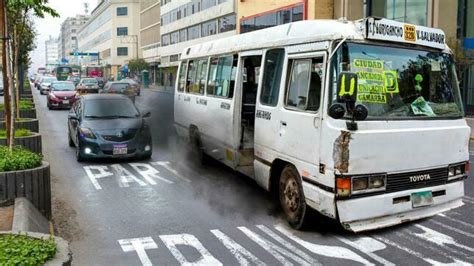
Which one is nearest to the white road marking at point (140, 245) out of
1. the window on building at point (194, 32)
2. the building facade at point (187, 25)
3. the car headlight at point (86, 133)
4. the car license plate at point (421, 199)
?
the car license plate at point (421, 199)

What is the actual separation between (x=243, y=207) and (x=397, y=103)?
9.69 ft

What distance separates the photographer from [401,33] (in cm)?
632

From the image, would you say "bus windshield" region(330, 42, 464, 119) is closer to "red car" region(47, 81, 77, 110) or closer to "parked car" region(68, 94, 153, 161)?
"parked car" region(68, 94, 153, 161)

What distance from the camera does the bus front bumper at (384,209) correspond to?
5867 millimetres

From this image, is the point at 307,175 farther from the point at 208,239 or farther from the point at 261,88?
the point at 261,88

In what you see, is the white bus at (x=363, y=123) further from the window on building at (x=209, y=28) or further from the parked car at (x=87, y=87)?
the window on building at (x=209, y=28)

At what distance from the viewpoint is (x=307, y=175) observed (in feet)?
21.0

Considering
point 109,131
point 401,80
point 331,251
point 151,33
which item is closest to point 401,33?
point 401,80

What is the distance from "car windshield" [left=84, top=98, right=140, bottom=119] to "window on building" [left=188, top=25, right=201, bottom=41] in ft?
185

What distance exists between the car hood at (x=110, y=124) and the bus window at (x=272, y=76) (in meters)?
4.95

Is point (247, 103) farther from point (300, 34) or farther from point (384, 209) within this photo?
point (384, 209)

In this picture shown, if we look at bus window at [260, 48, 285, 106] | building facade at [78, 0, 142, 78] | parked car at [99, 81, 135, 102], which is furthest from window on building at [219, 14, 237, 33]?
building facade at [78, 0, 142, 78]

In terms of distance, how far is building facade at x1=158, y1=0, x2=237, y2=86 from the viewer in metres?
58.3

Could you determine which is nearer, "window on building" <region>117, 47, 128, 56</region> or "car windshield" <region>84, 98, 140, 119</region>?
"car windshield" <region>84, 98, 140, 119</region>
